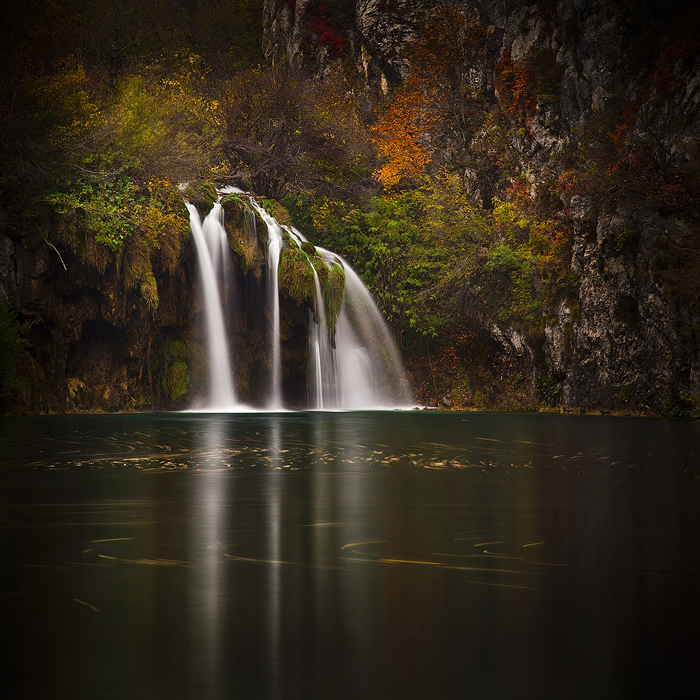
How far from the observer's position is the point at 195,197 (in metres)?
25.8

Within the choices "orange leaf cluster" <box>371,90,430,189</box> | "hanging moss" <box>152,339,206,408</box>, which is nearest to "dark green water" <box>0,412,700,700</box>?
"hanging moss" <box>152,339,206,408</box>

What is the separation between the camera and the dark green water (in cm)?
223

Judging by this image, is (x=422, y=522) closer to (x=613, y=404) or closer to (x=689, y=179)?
(x=689, y=179)

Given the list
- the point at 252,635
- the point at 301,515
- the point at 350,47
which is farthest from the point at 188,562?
the point at 350,47

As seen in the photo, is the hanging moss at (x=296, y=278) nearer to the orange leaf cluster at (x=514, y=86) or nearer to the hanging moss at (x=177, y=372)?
the hanging moss at (x=177, y=372)

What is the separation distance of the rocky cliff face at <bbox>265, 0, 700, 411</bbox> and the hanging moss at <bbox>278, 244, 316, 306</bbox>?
304 inches

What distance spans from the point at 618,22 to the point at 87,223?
1849 cm

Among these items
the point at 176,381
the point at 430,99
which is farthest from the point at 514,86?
the point at 176,381

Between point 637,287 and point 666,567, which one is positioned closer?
point 666,567

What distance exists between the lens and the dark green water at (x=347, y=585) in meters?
2.23

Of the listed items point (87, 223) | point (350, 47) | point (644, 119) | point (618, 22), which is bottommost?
point (87, 223)

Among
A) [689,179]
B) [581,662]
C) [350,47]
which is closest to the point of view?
[581,662]

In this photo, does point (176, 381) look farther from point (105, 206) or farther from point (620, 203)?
point (620, 203)

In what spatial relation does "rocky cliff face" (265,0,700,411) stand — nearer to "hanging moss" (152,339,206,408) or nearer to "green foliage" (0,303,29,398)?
"hanging moss" (152,339,206,408)
